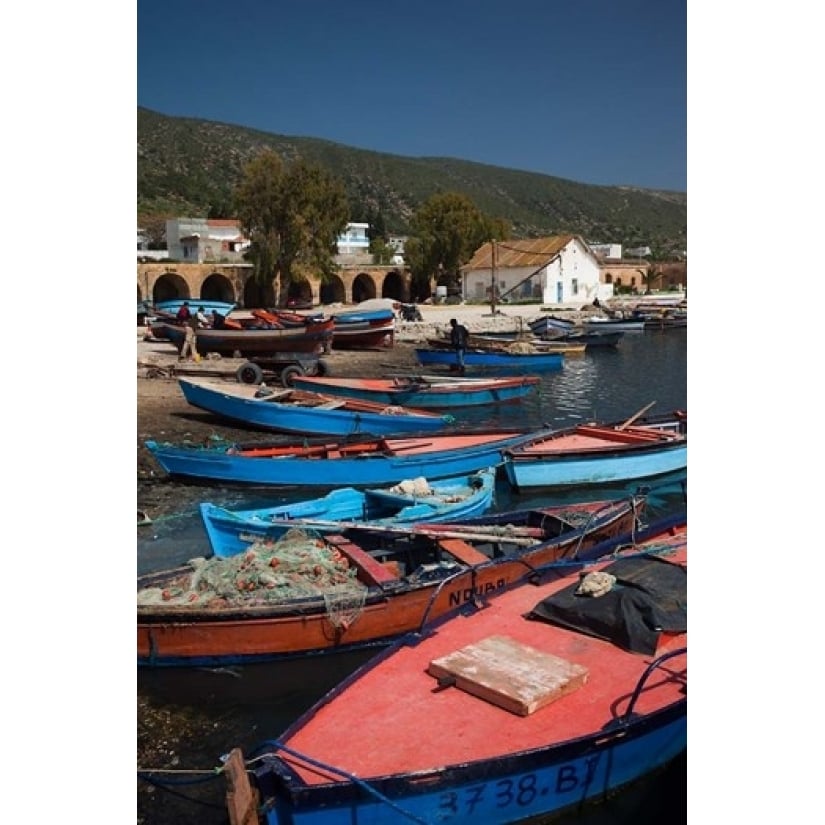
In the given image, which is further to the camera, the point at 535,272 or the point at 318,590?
the point at 535,272

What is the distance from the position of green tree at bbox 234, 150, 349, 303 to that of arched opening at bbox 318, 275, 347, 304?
6.14m

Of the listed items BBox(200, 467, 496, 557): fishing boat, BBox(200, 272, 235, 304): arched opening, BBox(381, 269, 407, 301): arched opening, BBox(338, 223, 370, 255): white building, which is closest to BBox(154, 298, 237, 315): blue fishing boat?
BBox(200, 272, 235, 304): arched opening

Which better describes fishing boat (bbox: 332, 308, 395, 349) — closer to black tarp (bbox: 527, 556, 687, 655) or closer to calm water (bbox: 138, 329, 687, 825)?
calm water (bbox: 138, 329, 687, 825)

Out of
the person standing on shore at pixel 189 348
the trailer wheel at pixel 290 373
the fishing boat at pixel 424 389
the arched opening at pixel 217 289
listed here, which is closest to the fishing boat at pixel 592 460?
the fishing boat at pixel 424 389

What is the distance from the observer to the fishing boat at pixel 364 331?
27656 millimetres

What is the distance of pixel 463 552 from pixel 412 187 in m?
94.0

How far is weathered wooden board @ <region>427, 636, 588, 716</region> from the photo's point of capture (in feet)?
14.5

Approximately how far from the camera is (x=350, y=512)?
8852 millimetres

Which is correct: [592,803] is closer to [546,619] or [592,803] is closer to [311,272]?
[546,619]

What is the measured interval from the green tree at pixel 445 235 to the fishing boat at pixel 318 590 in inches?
Answer: 1512

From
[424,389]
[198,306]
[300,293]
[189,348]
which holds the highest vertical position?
[300,293]

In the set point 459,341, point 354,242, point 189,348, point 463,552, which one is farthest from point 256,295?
point 463,552

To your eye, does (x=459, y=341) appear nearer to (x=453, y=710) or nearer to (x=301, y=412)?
(x=301, y=412)

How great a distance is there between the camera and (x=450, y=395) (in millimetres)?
17734
